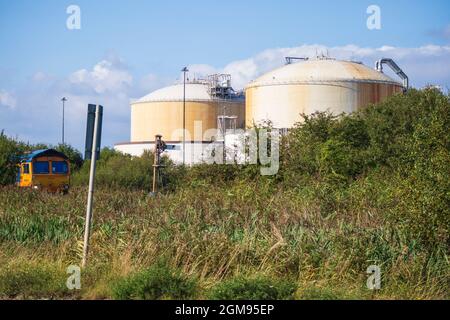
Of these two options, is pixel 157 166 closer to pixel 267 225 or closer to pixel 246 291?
pixel 267 225

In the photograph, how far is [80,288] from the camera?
1145 cm

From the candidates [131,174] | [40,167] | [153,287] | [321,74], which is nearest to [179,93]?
[321,74]

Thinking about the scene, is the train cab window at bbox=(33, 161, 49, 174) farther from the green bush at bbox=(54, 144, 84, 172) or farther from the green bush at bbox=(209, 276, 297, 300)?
the green bush at bbox=(209, 276, 297, 300)

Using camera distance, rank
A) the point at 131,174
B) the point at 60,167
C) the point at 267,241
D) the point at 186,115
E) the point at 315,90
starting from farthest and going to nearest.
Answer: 1. the point at 186,115
2. the point at 315,90
3. the point at 131,174
4. the point at 60,167
5. the point at 267,241

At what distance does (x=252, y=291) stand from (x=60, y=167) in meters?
31.2

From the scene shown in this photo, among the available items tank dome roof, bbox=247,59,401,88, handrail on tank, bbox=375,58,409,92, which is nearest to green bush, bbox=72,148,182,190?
tank dome roof, bbox=247,59,401,88

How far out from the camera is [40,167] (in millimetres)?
39062

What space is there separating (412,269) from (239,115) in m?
53.9

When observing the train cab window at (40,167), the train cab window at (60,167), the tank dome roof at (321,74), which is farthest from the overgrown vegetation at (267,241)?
the tank dome roof at (321,74)

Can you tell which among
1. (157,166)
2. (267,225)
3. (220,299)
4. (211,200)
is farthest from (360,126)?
(220,299)

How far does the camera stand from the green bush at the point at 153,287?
10414 mm

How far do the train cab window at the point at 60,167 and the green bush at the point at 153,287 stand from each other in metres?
29.6

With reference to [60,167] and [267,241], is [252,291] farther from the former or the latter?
[60,167]

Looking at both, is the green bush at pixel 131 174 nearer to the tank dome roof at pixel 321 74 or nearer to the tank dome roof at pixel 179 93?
the tank dome roof at pixel 321 74
